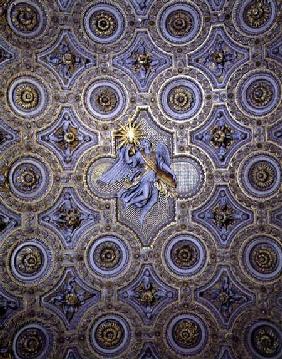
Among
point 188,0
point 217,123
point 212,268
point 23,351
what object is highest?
point 188,0

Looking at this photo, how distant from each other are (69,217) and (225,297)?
5.17 meters

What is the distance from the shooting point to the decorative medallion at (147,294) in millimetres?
18234

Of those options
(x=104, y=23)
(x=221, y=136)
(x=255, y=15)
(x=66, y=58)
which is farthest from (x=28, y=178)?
(x=255, y=15)

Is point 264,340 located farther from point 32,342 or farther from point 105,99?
point 105,99

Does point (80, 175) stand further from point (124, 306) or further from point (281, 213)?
point (281, 213)

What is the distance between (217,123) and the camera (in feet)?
59.4

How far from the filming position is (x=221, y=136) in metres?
18.0

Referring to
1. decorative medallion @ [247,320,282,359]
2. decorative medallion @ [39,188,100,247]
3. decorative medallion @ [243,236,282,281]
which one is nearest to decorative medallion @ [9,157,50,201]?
decorative medallion @ [39,188,100,247]

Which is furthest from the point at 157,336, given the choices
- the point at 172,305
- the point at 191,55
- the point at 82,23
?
the point at 82,23

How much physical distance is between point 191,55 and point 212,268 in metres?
6.30

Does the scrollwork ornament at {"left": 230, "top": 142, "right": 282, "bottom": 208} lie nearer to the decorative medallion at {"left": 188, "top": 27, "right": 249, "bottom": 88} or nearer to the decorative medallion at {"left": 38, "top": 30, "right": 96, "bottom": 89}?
the decorative medallion at {"left": 188, "top": 27, "right": 249, "bottom": 88}

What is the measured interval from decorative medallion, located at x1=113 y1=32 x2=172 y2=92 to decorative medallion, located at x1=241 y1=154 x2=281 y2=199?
3.79 meters

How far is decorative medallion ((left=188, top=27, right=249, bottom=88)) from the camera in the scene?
58.8 feet

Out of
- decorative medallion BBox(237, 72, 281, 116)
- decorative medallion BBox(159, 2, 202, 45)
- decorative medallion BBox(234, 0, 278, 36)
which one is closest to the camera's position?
decorative medallion BBox(234, 0, 278, 36)
